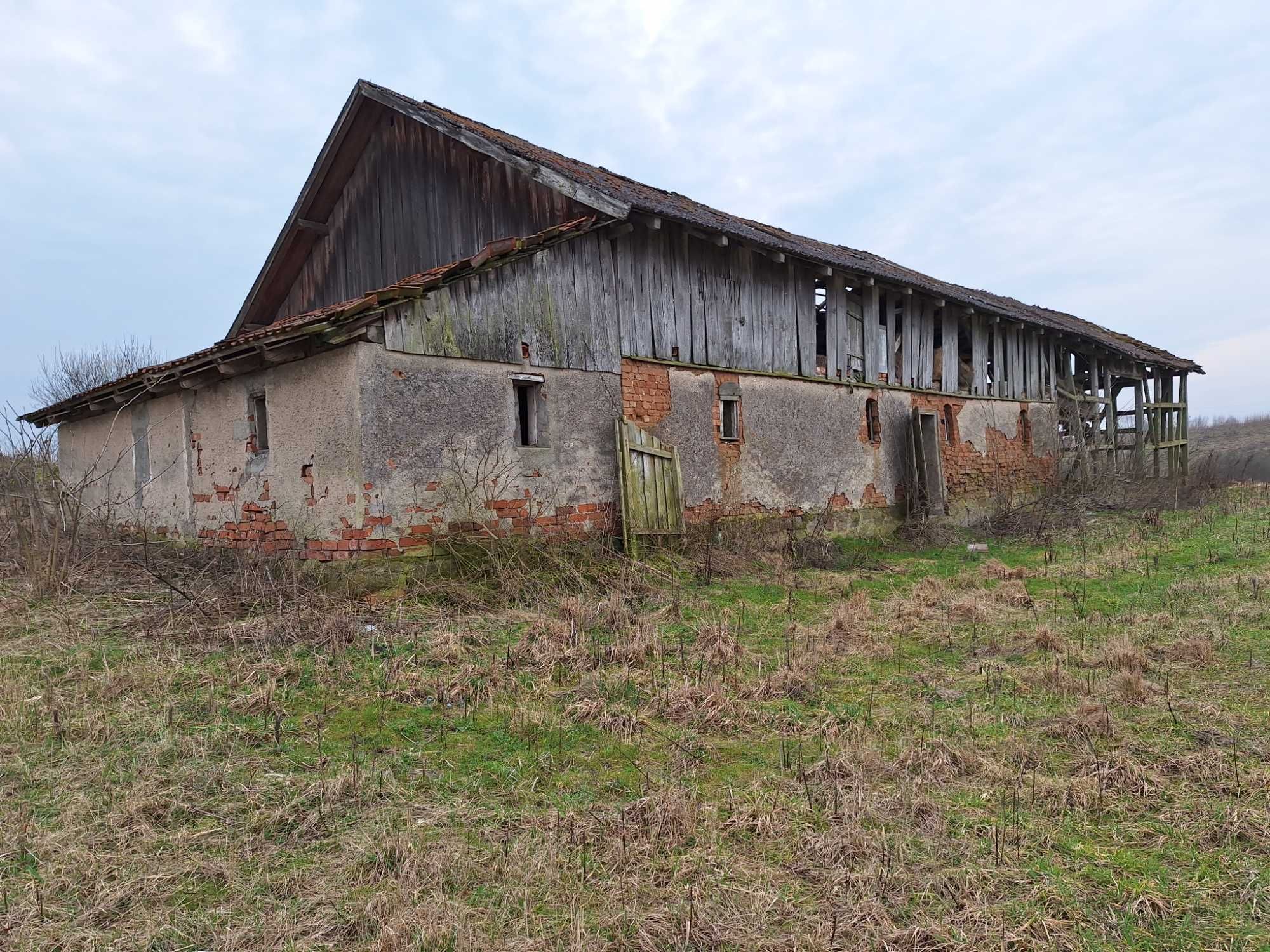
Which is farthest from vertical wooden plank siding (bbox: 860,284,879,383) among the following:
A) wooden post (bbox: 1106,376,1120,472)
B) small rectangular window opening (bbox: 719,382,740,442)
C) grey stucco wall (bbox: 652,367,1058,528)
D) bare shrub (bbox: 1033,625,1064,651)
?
wooden post (bbox: 1106,376,1120,472)

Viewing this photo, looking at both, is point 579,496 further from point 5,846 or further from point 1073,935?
point 1073,935

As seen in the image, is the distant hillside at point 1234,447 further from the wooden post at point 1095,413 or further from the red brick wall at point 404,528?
the red brick wall at point 404,528

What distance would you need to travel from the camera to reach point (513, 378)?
886 centimetres

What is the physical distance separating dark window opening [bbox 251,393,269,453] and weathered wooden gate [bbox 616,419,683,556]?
3957 millimetres

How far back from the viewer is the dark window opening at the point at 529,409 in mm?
9141

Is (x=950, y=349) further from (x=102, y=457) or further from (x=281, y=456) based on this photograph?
(x=102, y=457)

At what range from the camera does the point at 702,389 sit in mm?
10984

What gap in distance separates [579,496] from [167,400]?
5461 mm

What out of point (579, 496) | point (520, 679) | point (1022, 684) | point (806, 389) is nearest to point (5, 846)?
point (520, 679)

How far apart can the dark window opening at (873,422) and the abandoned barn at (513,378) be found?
0.12 feet

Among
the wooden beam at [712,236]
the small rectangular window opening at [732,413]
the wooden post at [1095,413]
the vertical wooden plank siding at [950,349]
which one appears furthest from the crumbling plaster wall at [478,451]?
the wooden post at [1095,413]

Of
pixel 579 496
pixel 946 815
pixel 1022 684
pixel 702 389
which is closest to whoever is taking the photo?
pixel 946 815

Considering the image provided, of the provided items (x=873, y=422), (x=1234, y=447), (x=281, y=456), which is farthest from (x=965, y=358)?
(x=1234, y=447)

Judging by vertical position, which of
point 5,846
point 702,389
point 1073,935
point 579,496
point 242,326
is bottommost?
point 1073,935
